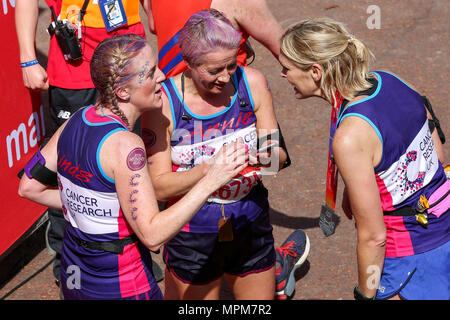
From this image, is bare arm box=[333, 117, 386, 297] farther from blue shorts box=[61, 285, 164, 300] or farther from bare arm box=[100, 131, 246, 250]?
blue shorts box=[61, 285, 164, 300]

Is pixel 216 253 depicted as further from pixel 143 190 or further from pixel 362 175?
pixel 362 175

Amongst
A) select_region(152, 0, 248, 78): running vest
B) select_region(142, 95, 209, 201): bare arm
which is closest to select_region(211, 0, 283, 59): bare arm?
select_region(152, 0, 248, 78): running vest

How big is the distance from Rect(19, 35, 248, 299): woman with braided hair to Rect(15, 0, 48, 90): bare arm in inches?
49.9

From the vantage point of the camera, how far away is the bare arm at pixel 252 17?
A: 405 centimetres

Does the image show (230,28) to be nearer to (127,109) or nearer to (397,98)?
(127,109)

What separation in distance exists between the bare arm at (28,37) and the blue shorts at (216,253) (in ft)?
5.02

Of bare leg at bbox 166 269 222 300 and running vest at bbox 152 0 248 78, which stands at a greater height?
running vest at bbox 152 0 248 78

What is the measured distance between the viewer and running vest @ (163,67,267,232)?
3586 millimetres


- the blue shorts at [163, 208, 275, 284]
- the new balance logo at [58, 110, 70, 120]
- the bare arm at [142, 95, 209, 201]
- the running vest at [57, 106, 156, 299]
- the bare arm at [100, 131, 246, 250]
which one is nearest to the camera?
the bare arm at [100, 131, 246, 250]

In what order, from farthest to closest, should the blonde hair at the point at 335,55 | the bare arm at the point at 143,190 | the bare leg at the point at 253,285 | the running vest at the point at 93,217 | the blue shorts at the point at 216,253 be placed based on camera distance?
the bare leg at the point at 253,285
the blue shorts at the point at 216,253
the blonde hair at the point at 335,55
the running vest at the point at 93,217
the bare arm at the point at 143,190

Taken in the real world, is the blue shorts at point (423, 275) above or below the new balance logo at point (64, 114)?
below

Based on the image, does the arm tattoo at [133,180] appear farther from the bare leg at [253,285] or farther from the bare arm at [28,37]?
the bare arm at [28,37]

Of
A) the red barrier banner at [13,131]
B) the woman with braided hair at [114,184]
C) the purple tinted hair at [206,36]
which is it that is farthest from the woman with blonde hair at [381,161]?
the red barrier banner at [13,131]

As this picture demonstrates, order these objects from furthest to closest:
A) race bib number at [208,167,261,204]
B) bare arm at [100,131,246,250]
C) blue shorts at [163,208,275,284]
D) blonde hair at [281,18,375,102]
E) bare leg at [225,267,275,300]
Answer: bare leg at [225,267,275,300]
blue shorts at [163,208,275,284]
race bib number at [208,167,261,204]
blonde hair at [281,18,375,102]
bare arm at [100,131,246,250]
